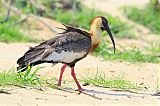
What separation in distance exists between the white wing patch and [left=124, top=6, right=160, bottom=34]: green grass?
8582mm

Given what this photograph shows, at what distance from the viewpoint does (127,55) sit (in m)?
12.0

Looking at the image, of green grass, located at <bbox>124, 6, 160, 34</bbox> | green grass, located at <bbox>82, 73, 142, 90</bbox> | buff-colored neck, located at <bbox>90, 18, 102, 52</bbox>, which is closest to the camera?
buff-colored neck, located at <bbox>90, 18, 102, 52</bbox>

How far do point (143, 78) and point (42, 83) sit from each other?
7.42 ft

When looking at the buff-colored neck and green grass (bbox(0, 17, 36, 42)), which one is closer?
the buff-colored neck

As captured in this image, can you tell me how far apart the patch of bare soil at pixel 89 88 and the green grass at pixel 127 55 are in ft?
0.89

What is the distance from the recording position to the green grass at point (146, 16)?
17.5 meters

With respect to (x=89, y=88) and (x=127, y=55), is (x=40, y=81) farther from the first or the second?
(x=127, y=55)

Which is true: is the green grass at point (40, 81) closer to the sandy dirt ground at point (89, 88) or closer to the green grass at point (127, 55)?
the sandy dirt ground at point (89, 88)

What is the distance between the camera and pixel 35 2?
16047 millimetres

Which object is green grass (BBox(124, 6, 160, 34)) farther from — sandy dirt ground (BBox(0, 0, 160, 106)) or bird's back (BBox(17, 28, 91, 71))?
bird's back (BBox(17, 28, 91, 71))

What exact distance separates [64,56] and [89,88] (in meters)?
0.60

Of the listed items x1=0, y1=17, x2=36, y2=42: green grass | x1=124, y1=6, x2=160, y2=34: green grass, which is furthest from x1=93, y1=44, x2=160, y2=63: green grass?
x1=124, y1=6, x2=160, y2=34: green grass

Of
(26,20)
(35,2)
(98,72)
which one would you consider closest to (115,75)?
(98,72)

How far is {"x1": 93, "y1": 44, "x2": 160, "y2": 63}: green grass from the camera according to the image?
11.9 metres
